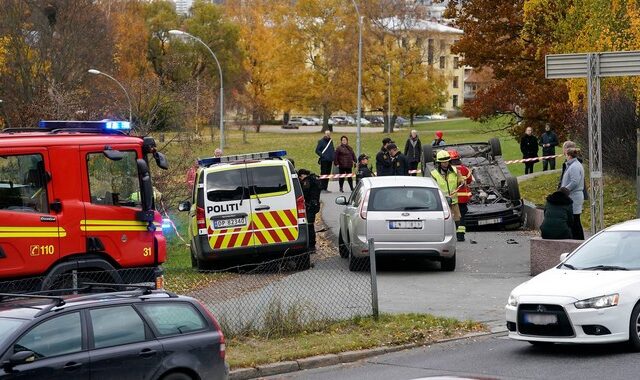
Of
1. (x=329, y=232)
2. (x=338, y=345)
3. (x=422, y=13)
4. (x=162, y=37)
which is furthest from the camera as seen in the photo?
(x=162, y=37)

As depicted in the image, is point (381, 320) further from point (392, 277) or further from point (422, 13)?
point (422, 13)

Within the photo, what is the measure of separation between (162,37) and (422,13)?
83.0ft

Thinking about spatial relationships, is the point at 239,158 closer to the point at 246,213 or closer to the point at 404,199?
the point at 246,213

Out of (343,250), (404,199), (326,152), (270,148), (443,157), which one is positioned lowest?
(270,148)

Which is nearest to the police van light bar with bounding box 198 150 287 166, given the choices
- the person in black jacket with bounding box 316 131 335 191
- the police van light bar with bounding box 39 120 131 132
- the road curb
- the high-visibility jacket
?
the high-visibility jacket

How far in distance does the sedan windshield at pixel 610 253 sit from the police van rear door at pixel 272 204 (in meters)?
7.17

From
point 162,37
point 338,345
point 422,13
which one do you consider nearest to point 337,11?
point 422,13

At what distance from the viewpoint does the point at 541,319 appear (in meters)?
12.6

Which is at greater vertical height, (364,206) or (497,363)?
(364,206)

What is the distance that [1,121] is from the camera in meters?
50.4

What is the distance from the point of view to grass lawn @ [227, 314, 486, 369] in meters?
13.0

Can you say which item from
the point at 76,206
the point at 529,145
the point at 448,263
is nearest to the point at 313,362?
the point at 76,206

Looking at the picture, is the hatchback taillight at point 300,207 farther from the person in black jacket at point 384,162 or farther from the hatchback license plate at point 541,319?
the person in black jacket at point 384,162

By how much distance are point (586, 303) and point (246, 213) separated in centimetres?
872
